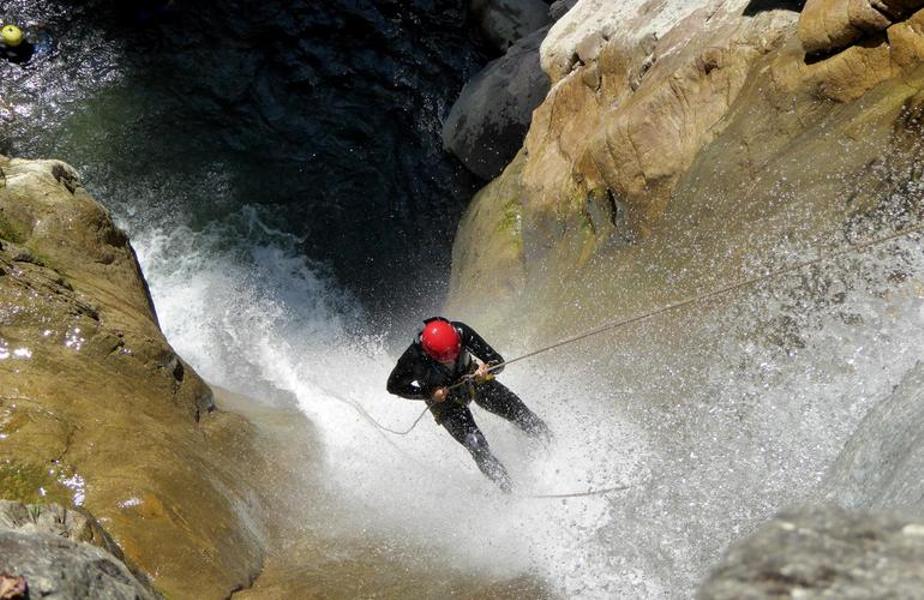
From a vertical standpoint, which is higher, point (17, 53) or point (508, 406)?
point (17, 53)

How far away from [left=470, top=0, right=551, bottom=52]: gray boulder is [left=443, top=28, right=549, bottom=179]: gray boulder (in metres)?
1.45

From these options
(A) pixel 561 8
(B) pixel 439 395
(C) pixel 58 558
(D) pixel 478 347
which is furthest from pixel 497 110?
(C) pixel 58 558

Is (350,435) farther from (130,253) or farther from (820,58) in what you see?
(820,58)

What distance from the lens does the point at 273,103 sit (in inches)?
620

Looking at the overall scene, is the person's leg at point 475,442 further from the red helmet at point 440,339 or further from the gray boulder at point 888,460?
the gray boulder at point 888,460

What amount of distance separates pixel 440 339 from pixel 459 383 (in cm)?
50

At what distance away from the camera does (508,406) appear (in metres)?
7.60

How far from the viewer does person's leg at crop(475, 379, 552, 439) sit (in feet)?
24.8

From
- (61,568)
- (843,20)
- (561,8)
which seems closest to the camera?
(61,568)

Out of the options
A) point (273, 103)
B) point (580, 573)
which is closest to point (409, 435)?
point (580, 573)

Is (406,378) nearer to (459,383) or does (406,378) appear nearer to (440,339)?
(459,383)

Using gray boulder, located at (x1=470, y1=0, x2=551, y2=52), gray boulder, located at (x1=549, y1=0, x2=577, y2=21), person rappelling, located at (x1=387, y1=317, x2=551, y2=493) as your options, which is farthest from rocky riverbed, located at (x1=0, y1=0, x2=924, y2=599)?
gray boulder, located at (x1=470, y1=0, x2=551, y2=52)

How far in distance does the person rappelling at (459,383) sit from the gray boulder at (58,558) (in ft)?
10.4

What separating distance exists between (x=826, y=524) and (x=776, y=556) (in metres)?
0.20
